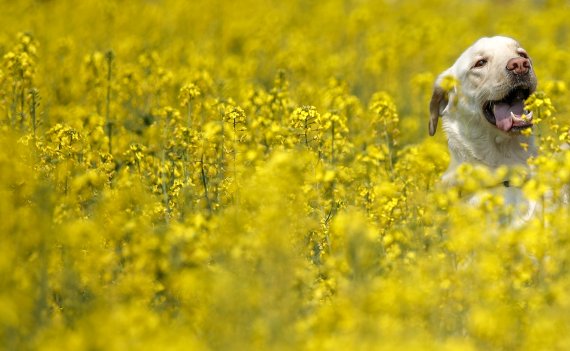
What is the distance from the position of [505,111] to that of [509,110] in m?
0.03

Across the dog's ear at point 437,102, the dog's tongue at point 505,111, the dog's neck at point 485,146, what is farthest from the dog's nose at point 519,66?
the dog's ear at point 437,102

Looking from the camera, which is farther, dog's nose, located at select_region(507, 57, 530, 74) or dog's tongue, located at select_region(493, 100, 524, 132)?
dog's tongue, located at select_region(493, 100, 524, 132)

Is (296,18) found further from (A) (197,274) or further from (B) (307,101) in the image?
(A) (197,274)

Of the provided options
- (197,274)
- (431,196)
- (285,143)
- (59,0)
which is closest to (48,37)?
(59,0)

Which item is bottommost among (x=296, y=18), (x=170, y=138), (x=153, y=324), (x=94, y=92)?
(x=153, y=324)

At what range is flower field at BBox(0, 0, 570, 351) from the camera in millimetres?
3582

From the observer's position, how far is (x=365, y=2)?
16.5 m

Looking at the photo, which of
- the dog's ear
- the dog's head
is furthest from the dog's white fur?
the dog's ear

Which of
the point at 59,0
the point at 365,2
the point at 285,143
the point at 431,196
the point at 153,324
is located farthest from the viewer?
the point at 365,2

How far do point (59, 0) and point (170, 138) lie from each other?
857 cm

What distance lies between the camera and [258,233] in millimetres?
4027

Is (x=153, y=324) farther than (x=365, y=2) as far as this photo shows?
No

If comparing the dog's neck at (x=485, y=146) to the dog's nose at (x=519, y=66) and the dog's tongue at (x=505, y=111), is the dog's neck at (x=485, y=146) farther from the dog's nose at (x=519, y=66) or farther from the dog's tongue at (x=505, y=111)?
the dog's nose at (x=519, y=66)

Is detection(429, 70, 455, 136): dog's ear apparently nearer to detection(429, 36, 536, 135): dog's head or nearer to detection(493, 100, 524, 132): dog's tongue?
detection(429, 36, 536, 135): dog's head
